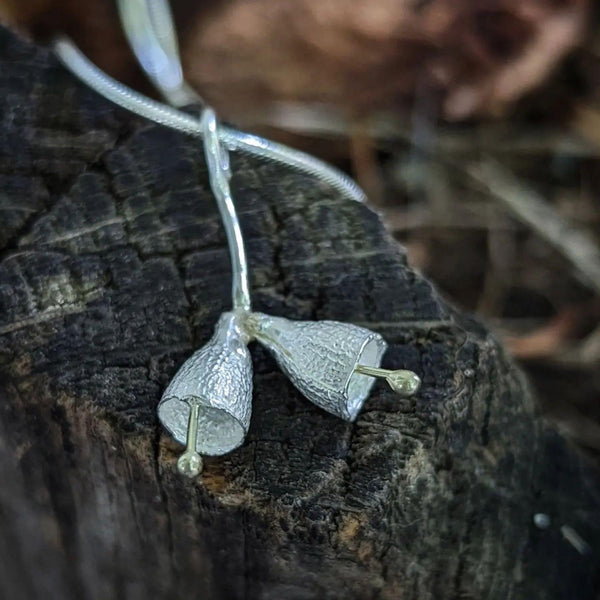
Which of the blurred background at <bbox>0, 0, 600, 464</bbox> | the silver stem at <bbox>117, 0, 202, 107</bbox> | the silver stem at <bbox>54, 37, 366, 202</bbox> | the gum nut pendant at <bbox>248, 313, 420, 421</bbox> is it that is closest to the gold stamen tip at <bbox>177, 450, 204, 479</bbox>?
the gum nut pendant at <bbox>248, 313, 420, 421</bbox>

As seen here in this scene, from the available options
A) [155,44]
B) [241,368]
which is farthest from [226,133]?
[155,44]

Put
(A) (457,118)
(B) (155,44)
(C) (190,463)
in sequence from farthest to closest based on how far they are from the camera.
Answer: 1. (A) (457,118)
2. (B) (155,44)
3. (C) (190,463)

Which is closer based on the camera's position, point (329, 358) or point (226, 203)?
point (329, 358)

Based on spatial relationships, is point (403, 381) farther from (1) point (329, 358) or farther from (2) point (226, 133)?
(2) point (226, 133)

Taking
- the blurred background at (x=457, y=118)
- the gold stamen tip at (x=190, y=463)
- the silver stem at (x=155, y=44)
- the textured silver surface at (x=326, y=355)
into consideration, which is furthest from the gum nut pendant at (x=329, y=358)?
the blurred background at (x=457, y=118)

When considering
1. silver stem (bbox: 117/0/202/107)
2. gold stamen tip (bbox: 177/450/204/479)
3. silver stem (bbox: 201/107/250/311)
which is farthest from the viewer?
silver stem (bbox: 117/0/202/107)

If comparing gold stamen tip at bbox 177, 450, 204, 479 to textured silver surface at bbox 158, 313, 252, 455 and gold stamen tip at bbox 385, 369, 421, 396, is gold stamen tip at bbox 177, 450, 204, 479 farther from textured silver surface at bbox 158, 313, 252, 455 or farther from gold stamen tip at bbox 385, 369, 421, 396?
gold stamen tip at bbox 385, 369, 421, 396

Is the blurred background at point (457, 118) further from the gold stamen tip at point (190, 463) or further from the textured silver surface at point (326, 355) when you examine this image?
the gold stamen tip at point (190, 463)

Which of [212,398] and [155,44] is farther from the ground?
[155,44]
